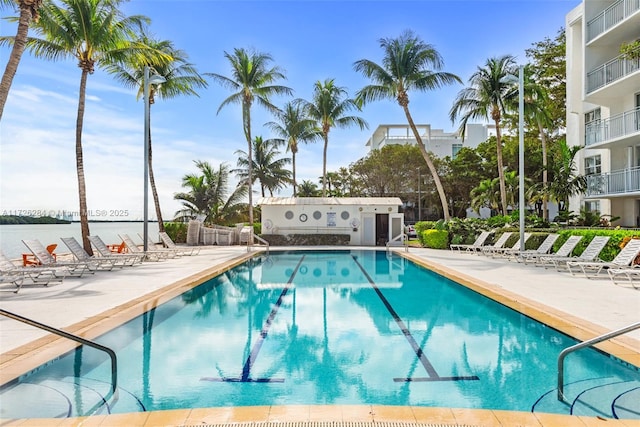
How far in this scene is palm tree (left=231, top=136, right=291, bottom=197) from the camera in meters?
37.1

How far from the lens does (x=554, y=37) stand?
29.9 m

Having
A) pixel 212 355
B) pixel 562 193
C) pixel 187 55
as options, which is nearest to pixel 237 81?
pixel 187 55

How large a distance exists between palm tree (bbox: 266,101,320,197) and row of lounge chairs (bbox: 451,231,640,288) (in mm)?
20007

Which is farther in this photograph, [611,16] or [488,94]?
[488,94]

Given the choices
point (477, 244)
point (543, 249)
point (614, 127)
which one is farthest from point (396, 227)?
point (614, 127)

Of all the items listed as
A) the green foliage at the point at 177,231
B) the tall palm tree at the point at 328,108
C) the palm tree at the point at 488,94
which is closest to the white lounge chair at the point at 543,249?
the palm tree at the point at 488,94

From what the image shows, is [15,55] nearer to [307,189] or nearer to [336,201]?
[336,201]

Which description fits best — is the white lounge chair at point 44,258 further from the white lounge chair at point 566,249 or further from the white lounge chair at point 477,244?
the white lounge chair at point 477,244

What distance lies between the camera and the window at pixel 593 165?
A: 74.6ft

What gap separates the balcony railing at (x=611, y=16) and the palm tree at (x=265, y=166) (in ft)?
75.4

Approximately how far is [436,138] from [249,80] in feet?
112

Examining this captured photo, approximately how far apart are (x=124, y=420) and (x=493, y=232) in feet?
63.8

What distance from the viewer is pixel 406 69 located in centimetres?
2394

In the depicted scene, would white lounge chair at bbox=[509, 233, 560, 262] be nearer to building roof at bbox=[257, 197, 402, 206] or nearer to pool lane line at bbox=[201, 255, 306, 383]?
pool lane line at bbox=[201, 255, 306, 383]
